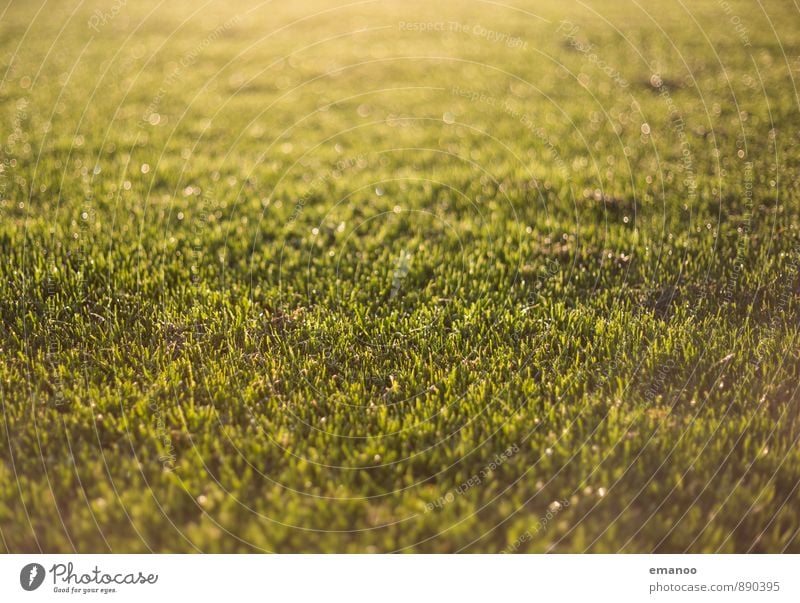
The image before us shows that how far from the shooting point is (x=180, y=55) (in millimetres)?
9289

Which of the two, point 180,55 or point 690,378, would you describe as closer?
Result: point 690,378

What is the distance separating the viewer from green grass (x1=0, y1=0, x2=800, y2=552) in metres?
2.40

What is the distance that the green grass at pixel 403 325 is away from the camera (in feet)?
7.86

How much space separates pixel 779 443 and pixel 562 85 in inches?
246

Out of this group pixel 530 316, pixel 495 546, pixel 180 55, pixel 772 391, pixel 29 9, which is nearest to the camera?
pixel 495 546

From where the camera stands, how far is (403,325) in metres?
3.36

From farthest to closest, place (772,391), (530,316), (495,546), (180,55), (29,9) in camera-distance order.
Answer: (29,9) → (180,55) → (530,316) → (772,391) → (495,546)
